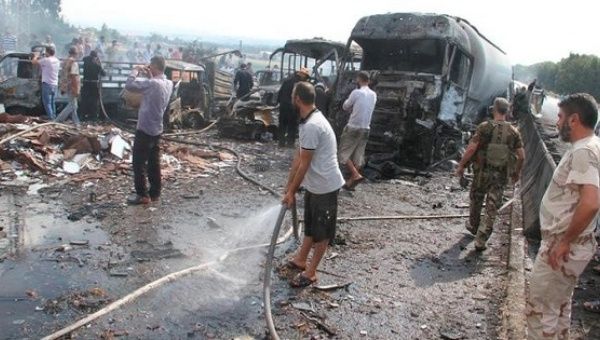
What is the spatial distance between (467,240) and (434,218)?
86cm

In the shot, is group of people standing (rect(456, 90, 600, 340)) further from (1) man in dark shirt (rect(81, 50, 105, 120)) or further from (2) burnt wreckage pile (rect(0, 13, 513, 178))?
(1) man in dark shirt (rect(81, 50, 105, 120))

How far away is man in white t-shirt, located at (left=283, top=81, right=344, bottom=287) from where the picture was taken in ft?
14.5

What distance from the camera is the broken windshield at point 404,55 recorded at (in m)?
11.8

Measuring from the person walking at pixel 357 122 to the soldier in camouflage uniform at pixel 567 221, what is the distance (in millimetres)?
5293

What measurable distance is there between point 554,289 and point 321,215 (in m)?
2.11

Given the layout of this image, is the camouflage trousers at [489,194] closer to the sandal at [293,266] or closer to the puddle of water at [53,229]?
the sandal at [293,266]

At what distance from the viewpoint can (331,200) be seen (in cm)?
470

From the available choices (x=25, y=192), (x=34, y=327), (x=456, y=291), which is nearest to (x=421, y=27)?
(x=456, y=291)

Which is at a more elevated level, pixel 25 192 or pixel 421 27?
pixel 421 27

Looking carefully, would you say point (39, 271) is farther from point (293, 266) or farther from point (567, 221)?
point (567, 221)

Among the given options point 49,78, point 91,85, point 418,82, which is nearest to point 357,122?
point 418,82

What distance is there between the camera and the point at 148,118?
658 cm

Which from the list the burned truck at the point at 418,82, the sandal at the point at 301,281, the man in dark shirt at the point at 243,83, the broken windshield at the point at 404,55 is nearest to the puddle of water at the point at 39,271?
the sandal at the point at 301,281

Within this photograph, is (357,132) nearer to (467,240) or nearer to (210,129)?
(467,240)
